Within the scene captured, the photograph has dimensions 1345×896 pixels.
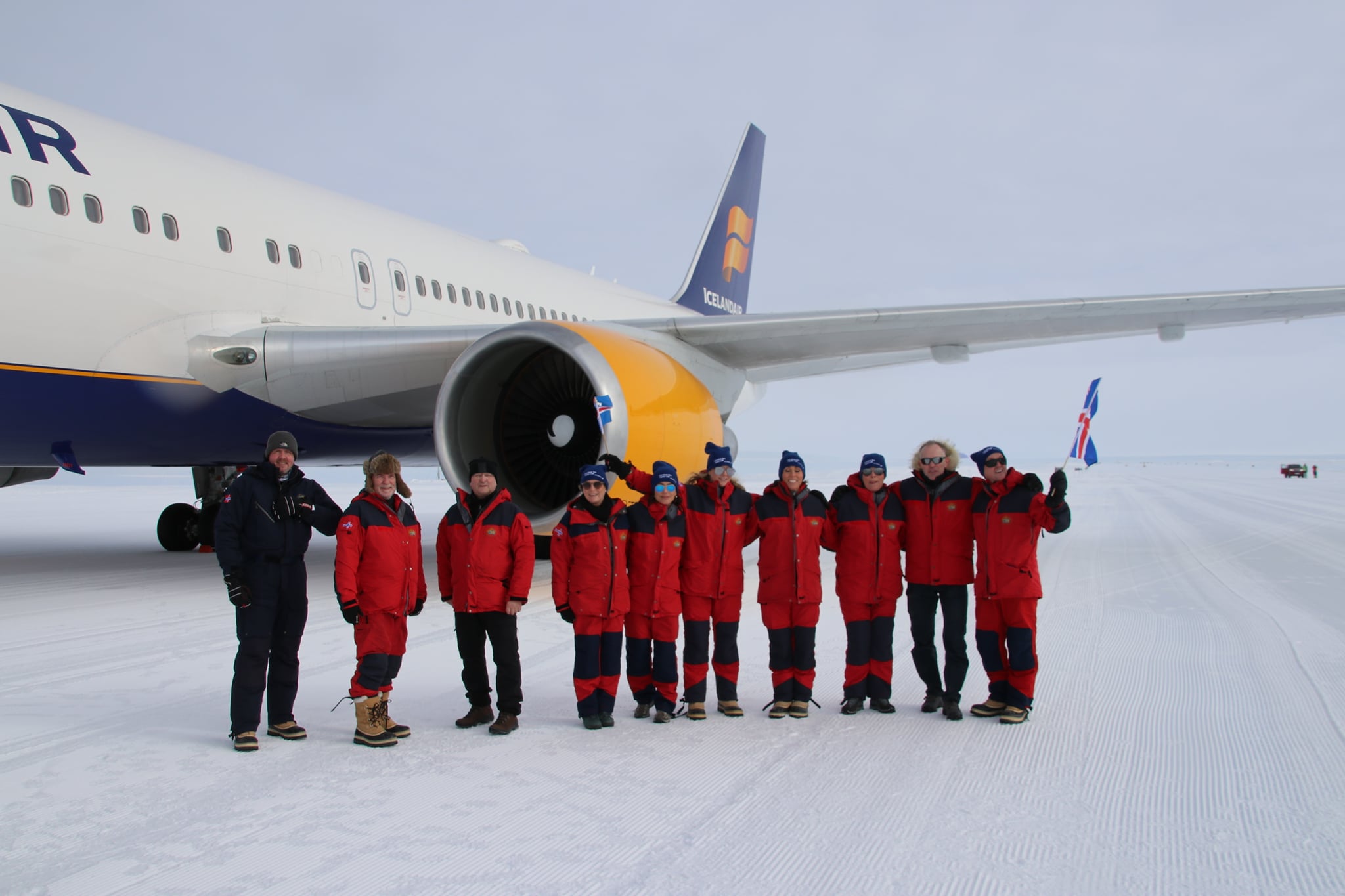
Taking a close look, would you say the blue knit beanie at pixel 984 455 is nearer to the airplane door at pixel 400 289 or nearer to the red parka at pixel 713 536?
the red parka at pixel 713 536

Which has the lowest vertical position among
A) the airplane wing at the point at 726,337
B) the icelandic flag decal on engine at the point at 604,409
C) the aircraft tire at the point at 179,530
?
the aircraft tire at the point at 179,530

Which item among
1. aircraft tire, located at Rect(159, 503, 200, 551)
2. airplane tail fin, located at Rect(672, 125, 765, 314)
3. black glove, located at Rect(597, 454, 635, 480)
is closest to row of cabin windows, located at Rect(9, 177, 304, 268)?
aircraft tire, located at Rect(159, 503, 200, 551)

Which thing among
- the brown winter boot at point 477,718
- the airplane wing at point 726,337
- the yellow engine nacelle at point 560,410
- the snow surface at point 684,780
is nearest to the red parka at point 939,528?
the snow surface at point 684,780

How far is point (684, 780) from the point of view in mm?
2670

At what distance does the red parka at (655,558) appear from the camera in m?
3.47

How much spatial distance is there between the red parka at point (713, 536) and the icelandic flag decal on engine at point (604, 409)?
4.83 ft

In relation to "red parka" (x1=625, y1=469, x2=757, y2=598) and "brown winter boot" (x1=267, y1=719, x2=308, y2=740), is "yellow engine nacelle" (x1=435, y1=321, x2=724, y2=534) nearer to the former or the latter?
"red parka" (x1=625, y1=469, x2=757, y2=598)

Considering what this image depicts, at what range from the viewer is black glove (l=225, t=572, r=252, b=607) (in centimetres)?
293

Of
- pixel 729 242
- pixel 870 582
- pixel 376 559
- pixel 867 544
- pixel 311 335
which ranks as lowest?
pixel 870 582

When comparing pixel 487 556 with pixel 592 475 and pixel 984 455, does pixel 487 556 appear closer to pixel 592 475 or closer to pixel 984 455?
pixel 592 475

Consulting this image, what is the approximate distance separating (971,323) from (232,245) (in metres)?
5.30

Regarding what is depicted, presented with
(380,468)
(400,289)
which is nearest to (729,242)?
(400,289)

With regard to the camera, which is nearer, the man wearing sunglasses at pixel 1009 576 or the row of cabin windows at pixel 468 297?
the man wearing sunglasses at pixel 1009 576

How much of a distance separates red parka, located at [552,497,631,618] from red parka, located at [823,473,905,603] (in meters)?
0.89
